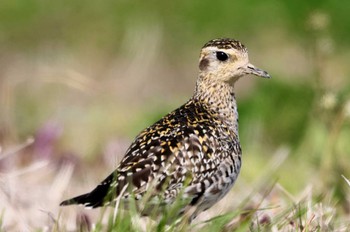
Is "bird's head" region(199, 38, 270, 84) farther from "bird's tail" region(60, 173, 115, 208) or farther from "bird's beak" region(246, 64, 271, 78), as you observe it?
"bird's tail" region(60, 173, 115, 208)

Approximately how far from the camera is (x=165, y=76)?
47.5ft

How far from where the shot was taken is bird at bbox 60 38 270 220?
21.5ft

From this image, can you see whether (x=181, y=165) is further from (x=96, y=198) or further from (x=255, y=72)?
(x=255, y=72)

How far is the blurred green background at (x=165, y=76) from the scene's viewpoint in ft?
30.5

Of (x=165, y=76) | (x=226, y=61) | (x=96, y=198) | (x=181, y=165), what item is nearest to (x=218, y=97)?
(x=226, y=61)

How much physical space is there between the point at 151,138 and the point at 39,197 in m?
1.17

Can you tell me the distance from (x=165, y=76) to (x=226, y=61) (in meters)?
6.69

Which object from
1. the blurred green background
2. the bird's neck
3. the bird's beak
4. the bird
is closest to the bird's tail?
the bird

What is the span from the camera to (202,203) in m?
6.85

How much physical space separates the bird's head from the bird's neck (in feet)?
0.13

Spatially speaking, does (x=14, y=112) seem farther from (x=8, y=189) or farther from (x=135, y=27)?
(x=8, y=189)

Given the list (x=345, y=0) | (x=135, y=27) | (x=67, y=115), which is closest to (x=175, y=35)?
(x=135, y=27)

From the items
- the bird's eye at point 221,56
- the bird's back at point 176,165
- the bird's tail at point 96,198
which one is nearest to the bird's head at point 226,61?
the bird's eye at point 221,56

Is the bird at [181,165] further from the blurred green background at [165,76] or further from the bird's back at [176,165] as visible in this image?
the blurred green background at [165,76]
